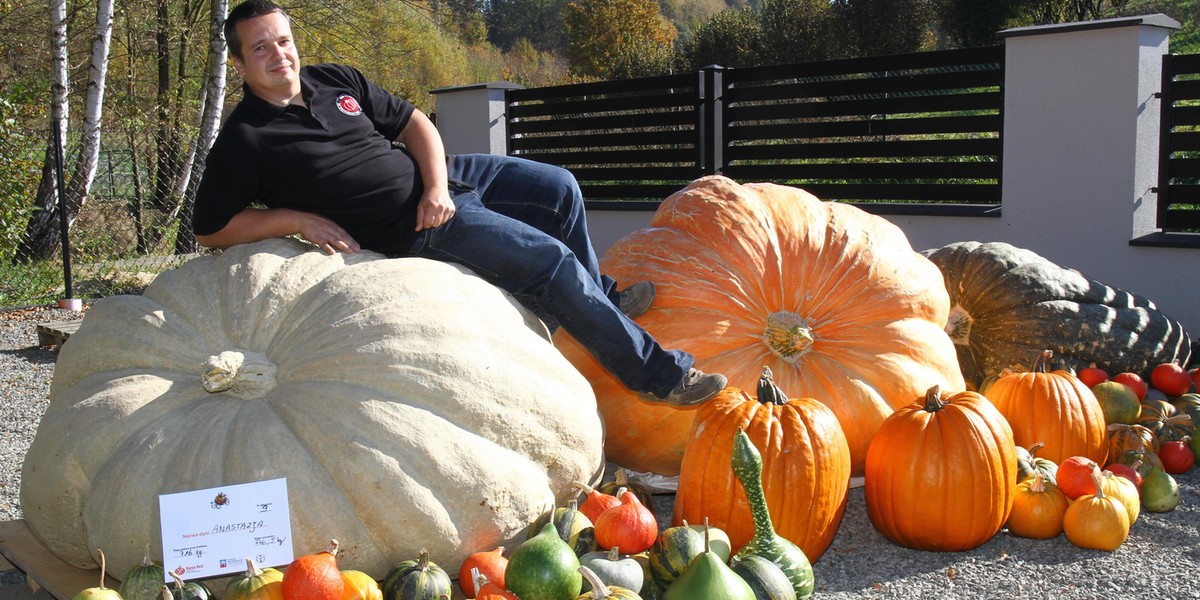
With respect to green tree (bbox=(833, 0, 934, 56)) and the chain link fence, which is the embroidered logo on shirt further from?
green tree (bbox=(833, 0, 934, 56))

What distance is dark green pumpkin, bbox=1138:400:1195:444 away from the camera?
386 cm

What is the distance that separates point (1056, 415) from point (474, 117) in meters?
8.98

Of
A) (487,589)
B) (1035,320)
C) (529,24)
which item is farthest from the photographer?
(529,24)

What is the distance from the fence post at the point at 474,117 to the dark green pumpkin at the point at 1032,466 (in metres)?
8.66

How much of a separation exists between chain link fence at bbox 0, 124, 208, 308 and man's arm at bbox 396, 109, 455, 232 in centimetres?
603

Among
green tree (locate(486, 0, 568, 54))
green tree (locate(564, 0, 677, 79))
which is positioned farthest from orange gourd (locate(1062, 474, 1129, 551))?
green tree (locate(486, 0, 568, 54))

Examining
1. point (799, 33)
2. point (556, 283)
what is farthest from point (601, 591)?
point (799, 33)

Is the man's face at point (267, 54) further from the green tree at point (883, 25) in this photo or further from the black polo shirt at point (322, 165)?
the green tree at point (883, 25)

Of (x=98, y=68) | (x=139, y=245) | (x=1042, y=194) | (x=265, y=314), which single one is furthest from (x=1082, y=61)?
(x=139, y=245)

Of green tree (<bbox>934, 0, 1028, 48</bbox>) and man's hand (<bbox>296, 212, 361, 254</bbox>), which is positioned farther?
green tree (<bbox>934, 0, 1028, 48</bbox>)

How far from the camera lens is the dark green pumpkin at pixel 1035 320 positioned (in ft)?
14.8

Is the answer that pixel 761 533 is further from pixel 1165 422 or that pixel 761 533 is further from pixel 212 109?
pixel 212 109

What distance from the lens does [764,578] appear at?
97.5 inches

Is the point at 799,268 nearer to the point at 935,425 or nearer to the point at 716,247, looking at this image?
the point at 716,247
